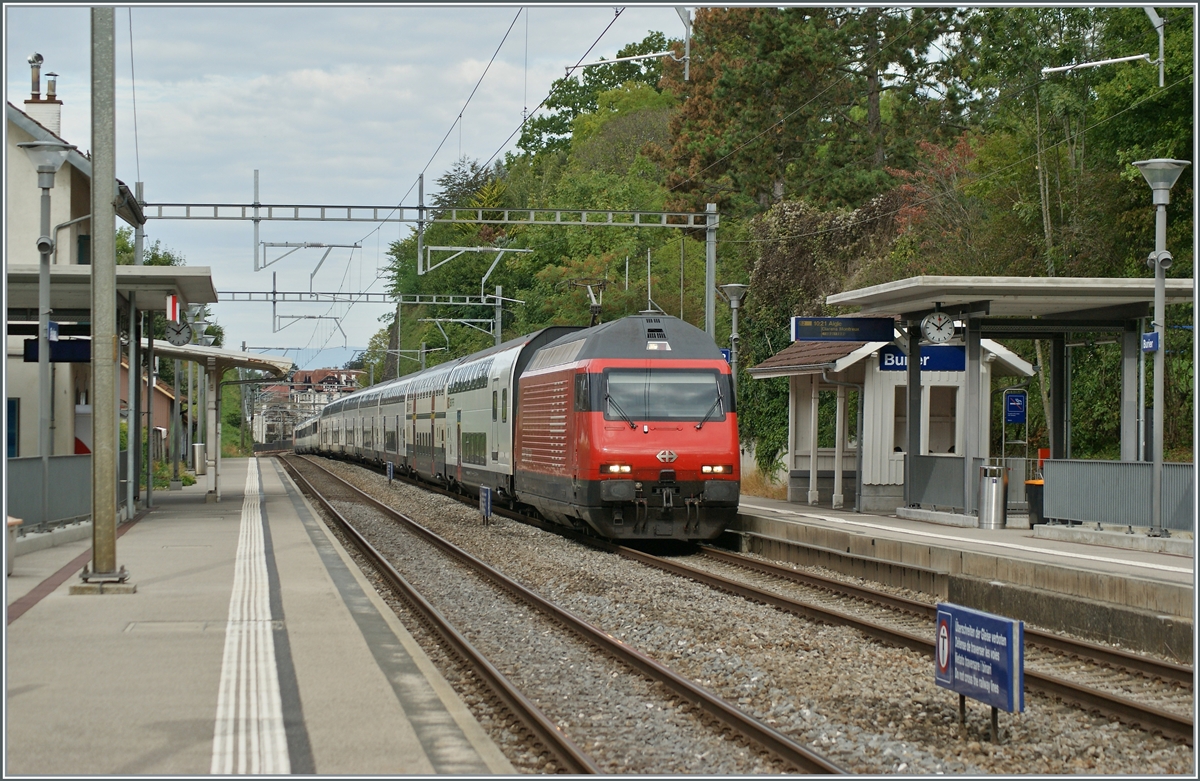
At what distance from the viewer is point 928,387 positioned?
73.9 feet

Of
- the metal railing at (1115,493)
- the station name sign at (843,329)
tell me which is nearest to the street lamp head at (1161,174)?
the metal railing at (1115,493)

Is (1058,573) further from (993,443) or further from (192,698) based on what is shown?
(993,443)

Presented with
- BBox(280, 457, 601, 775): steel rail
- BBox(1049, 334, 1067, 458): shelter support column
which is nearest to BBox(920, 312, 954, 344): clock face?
BBox(1049, 334, 1067, 458): shelter support column

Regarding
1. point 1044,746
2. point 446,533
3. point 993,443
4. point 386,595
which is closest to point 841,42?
point 993,443

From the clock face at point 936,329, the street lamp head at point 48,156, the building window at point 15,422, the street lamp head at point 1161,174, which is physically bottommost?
the building window at point 15,422

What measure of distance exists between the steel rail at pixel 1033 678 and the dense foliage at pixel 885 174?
12836 millimetres

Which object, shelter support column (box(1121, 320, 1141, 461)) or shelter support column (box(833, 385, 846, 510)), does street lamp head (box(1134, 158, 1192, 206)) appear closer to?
shelter support column (box(1121, 320, 1141, 461))

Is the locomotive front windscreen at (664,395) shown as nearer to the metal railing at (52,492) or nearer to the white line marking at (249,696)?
the white line marking at (249,696)

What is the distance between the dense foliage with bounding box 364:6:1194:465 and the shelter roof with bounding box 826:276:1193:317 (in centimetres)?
552

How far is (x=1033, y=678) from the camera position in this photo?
947 cm

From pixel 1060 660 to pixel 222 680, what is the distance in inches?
263

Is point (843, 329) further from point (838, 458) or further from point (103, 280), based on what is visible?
point (103, 280)

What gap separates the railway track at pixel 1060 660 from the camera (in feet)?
28.4

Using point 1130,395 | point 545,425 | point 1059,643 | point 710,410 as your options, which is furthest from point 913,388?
point 1059,643
